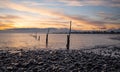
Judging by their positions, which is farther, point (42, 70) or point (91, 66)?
point (91, 66)

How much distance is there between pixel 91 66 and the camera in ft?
62.6

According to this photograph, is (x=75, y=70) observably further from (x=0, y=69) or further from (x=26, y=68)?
(x=0, y=69)

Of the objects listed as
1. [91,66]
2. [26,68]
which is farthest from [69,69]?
[26,68]

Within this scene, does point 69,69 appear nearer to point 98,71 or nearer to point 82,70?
point 82,70

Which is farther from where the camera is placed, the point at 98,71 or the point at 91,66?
the point at 91,66

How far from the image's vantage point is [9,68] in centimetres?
1844

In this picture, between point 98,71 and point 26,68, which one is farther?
point 26,68

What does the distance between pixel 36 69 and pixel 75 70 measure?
3.10 m

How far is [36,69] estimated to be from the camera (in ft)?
59.3

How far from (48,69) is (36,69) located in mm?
952

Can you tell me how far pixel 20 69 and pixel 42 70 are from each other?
1.83m

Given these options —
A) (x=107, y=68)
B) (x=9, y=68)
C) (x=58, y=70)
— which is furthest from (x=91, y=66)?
(x=9, y=68)

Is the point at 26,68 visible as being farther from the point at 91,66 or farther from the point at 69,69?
the point at 91,66

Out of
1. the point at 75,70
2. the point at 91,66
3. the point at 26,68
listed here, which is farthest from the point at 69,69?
the point at 26,68
